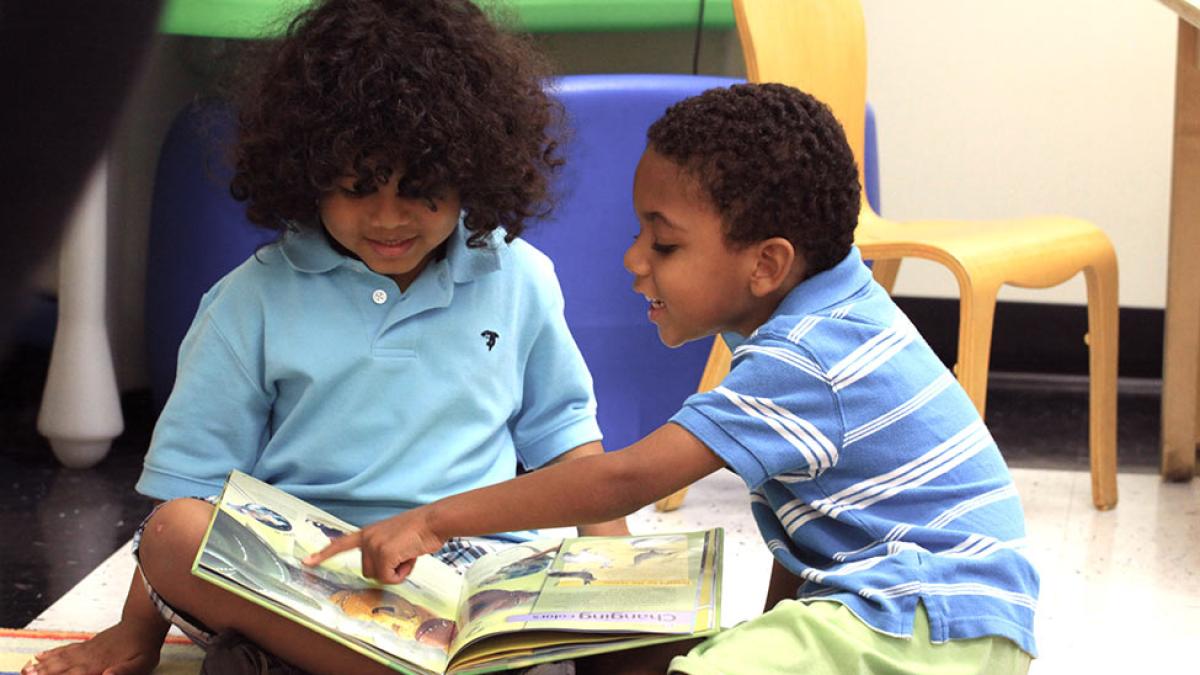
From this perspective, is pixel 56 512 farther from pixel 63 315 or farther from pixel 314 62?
pixel 314 62

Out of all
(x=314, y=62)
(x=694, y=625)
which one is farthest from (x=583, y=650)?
(x=314, y=62)

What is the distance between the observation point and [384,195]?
1.07 metres

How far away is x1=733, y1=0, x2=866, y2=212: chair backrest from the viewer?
1.75m

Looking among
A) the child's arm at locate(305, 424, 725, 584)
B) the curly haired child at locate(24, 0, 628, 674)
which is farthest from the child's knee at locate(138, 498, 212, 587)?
the child's arm at locate(305, 424, 725, 584)

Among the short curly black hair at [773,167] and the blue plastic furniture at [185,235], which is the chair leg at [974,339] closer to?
the short curly black hair at [773,167]

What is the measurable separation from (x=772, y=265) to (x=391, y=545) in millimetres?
301

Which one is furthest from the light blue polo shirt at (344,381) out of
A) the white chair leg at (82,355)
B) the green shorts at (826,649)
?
the white chair leg at (82,355)

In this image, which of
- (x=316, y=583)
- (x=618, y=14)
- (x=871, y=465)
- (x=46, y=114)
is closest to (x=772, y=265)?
(x=871, y=465)

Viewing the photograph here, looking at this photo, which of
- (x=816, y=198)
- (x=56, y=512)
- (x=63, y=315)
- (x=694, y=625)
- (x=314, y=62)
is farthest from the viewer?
(x=63, y=315)

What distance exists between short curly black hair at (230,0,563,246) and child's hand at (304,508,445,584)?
0.83 feet

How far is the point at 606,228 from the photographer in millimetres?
1735

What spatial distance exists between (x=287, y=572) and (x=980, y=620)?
0.42 metres

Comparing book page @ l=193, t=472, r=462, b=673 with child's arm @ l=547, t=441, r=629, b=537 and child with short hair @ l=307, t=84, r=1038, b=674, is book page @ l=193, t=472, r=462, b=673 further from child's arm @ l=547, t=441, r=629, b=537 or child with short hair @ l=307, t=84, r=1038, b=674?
child's arm @ l=547, t=441, r=629, b=537

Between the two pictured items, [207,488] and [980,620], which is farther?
[207,488]
